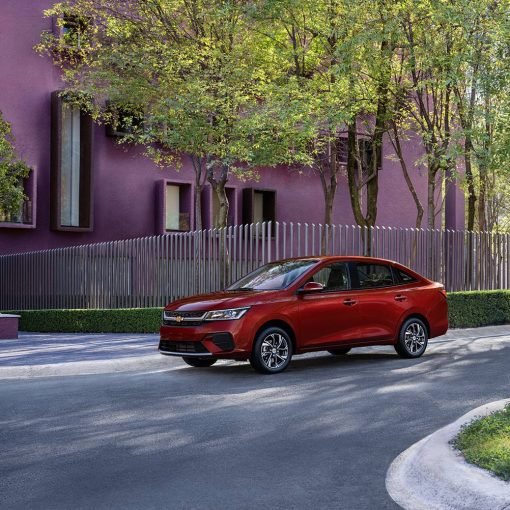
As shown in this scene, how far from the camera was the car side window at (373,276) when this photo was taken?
13594mm

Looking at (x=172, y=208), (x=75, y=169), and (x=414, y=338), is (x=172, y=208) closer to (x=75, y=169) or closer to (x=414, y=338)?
(x=75, y=169)

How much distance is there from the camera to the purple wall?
95.1ft

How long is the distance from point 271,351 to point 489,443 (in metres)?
6.01

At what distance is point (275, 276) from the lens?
1314 cm

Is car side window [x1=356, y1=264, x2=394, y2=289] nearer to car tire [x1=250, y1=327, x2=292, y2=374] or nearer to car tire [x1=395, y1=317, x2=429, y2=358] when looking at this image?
car tire [x1=395, y1=317, x2=429, y2=358]

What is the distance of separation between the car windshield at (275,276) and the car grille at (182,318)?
1106 mm

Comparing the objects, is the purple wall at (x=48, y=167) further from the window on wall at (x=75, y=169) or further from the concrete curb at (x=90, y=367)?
the concrete curb at (x=90, y=367)

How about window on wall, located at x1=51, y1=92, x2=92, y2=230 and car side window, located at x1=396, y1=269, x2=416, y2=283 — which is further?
window on wall, located at x1=51, y1=92, x2=92, y2=230

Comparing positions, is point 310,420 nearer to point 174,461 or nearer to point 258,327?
point 174,461

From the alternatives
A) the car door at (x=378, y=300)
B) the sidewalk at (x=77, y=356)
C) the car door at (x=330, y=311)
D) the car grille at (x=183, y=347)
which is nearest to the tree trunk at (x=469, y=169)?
the car door at (x=378, y=300)

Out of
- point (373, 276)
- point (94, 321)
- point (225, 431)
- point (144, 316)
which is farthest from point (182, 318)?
point (94, 321)

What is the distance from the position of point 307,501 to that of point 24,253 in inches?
926

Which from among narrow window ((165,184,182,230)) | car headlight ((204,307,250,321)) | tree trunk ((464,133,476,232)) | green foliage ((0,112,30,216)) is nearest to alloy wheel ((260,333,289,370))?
car headlight ((204,307,250,321))

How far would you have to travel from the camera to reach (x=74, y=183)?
99.8 feet
